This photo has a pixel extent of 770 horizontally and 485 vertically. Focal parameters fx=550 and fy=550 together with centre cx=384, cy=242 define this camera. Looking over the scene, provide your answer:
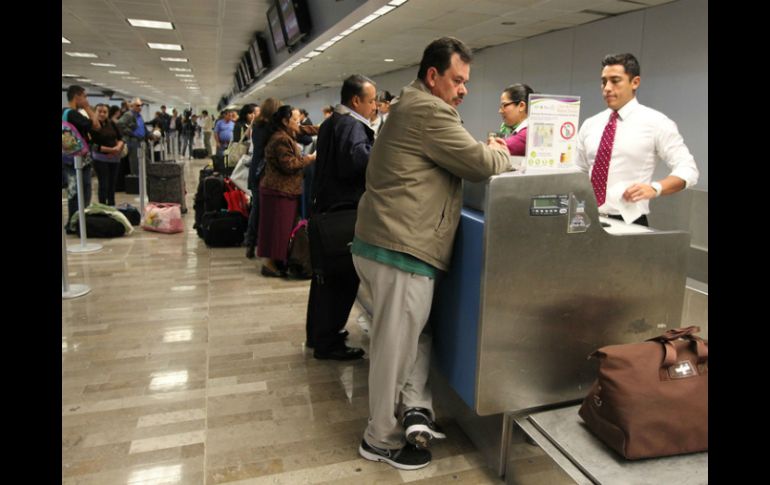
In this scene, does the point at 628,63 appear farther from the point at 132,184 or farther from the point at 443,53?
the point at 132,184

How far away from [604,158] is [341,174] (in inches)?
50.5

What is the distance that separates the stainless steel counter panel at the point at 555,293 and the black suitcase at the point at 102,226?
5383mm

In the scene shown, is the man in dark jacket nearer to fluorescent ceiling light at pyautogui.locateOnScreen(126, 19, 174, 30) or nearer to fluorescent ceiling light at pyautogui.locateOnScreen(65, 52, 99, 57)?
fluorescent ceiling light at pyautogui.locateOnScreen(126, 19, 174, 30)

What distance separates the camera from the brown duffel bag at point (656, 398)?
5.50 ft

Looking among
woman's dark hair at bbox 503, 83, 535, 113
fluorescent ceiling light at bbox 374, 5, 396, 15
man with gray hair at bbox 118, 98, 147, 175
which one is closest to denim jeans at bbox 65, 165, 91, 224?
man with gray hair at bbox 118, 98, 147, 175

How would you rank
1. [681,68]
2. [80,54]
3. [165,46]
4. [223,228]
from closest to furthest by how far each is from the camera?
[681,68] < [223,228] < [165,46] < [80,54]

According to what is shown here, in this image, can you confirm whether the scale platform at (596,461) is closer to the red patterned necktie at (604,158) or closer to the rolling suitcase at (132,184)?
the red patterned necktie at (604,158)

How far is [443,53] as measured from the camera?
1893 mm

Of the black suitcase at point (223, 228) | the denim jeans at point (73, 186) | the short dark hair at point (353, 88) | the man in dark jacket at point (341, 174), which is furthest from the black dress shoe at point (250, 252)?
the short dark hair at point (353, 88)

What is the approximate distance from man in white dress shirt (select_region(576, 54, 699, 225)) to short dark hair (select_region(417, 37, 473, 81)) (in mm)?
921

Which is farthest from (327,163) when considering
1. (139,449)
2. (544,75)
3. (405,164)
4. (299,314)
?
(544,75)

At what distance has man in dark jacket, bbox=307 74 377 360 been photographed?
2848 mm

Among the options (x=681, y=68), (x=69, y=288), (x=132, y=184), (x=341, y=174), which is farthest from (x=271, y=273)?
(x=132, y=184)
